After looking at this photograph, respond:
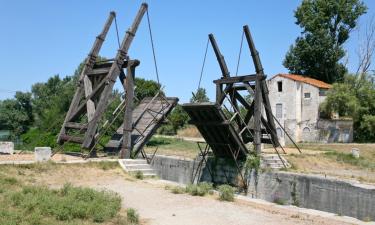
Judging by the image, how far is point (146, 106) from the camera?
1898cm

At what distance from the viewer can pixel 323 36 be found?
46500mm

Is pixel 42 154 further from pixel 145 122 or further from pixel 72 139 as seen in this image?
pixel 145 122

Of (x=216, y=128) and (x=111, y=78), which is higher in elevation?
(x=111, y=78)

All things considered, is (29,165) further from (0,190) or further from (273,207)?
(273,207)

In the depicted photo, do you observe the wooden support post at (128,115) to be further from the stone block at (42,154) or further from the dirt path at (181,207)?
the dirt path at (181,207)

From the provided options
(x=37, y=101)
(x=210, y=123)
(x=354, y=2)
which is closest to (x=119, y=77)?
(x=210, y=123)

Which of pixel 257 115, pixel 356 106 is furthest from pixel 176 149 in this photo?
pixel 356 106

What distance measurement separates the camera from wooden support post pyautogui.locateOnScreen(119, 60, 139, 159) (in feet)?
53.8

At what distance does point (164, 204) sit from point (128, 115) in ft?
22.8

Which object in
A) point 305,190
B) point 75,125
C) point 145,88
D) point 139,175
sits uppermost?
point 145,88

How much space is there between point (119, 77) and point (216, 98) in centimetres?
473

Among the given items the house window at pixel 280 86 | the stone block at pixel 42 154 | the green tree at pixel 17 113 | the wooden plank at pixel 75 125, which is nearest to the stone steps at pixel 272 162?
the wooden plank at pixel 75 125

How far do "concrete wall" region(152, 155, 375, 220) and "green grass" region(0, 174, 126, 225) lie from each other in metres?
7.74

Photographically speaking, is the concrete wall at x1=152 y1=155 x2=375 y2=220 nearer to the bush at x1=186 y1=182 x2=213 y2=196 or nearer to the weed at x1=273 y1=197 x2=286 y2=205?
the weed at x1=273 y1=197 x2=286 y2=205
